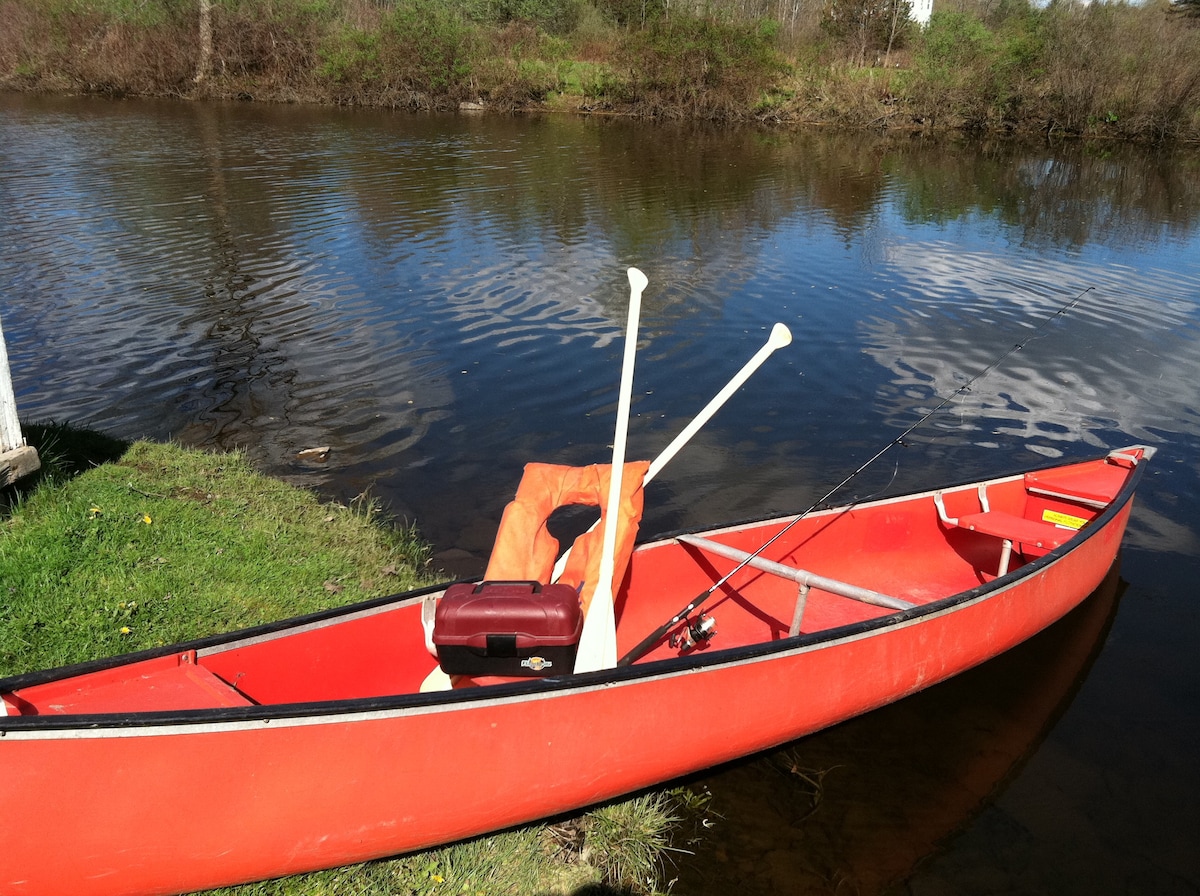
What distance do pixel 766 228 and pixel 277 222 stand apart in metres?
8.17

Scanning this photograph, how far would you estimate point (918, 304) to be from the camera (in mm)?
12273

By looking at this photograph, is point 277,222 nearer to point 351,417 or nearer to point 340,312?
point 340,312

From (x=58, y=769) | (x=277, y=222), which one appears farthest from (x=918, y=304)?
(x=58, y=769)

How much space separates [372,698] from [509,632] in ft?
2.65

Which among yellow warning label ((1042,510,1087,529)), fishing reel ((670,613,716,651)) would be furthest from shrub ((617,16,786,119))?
fishing reel ((670,613,716,651))

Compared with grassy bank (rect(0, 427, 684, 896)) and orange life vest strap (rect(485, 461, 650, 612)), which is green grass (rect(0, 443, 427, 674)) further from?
orange life vest strap (rect(485, 461, 650, 612))

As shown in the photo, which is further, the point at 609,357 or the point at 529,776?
the point at 609,357

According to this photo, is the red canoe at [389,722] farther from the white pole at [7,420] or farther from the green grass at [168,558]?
the white pole at [7,420]

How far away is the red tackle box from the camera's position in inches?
157

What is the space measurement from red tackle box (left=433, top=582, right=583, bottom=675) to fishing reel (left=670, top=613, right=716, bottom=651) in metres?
1.02

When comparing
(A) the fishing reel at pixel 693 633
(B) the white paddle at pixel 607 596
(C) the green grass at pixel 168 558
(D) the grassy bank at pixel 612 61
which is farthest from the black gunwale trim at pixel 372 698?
(D) the grassy bank at pixel 612 61

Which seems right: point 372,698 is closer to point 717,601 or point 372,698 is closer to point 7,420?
point 717,601

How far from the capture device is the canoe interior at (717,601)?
12.1ft

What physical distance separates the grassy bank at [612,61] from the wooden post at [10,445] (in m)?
30.1
